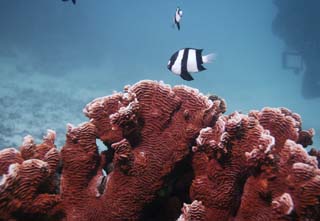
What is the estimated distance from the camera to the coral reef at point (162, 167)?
1.78 m

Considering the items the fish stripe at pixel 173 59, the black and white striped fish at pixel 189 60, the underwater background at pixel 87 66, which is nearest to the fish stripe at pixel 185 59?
the black and white striped fish at pixel 189 60

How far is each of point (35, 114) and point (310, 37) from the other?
31.5 meters

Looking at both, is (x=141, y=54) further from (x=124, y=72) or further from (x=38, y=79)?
(x=38, y=79)

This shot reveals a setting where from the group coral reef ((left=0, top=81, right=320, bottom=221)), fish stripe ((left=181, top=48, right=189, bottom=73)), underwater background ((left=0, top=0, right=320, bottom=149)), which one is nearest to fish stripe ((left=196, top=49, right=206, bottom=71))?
fish stripe ((left=181, top=48, right=189, bottom=73))

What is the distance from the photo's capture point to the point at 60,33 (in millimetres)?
58000

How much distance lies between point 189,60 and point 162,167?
1.76 metres

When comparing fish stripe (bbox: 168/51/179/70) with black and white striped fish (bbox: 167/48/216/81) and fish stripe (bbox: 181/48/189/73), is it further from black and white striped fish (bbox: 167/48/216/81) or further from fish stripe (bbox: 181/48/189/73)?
fish stripe (bbox: 181/48/189/73)

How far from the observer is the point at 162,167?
2.08 meters

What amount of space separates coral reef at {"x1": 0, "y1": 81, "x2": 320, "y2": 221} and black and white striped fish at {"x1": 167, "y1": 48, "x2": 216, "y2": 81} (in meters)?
1.15

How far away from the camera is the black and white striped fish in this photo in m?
3.41

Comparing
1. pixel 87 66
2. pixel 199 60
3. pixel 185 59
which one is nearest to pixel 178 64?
pixel 185 59

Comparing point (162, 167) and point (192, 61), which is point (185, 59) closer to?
point (192, 61)

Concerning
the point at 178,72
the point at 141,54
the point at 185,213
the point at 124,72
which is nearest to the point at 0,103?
the point at 178,72

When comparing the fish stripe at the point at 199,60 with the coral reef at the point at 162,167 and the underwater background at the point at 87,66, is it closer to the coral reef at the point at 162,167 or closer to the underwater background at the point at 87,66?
the underwater background at the point at 87,66
